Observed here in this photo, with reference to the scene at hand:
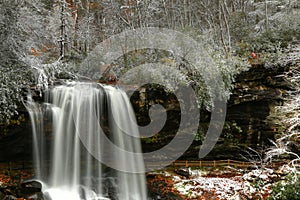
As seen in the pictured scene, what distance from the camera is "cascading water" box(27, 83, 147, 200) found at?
10.7m

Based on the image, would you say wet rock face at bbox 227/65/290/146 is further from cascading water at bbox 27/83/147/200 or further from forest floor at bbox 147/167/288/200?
cascading water at bbox 27/83/147/200

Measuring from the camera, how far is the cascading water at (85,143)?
423 inches

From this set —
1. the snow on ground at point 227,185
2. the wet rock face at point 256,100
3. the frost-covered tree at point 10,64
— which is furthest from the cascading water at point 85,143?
the wet rock face at point 256,100

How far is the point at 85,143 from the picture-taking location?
1144 centimetres

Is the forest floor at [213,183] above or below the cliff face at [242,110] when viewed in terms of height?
below

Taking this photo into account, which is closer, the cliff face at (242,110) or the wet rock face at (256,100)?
the cliff face at (242,110)

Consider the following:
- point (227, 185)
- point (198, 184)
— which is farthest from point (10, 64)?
point (227, 185)

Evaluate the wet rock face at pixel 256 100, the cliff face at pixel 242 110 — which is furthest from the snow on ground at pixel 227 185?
the wet rock face at pixel 256 100

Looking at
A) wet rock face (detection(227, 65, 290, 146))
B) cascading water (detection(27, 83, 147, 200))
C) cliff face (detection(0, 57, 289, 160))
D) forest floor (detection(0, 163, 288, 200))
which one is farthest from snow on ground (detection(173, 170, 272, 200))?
wet rock face (detection(227, 65, 290, 146))

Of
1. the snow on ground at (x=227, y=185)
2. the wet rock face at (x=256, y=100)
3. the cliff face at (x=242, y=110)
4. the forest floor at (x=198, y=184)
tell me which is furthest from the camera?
the wet rock face at (x=256, y=100)

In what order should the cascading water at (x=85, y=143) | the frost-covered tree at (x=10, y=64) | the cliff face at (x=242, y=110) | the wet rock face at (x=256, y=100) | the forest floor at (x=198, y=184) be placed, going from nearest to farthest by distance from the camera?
the frost-covered tree at (x=10, y=64), the forest floor at (x=198, y=184), the cascading water at (x=85, y=143), the cliff face at (x=242, y=110), the wet rock face at (x=256, y=100)

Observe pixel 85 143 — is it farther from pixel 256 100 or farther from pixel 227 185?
pixel 256 100

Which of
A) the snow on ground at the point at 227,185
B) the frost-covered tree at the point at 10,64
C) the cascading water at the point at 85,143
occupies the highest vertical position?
the frost-covered tree at the point at 10,64

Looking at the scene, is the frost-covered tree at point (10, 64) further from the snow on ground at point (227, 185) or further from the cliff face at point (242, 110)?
the snow on ground at point (227, 185)
